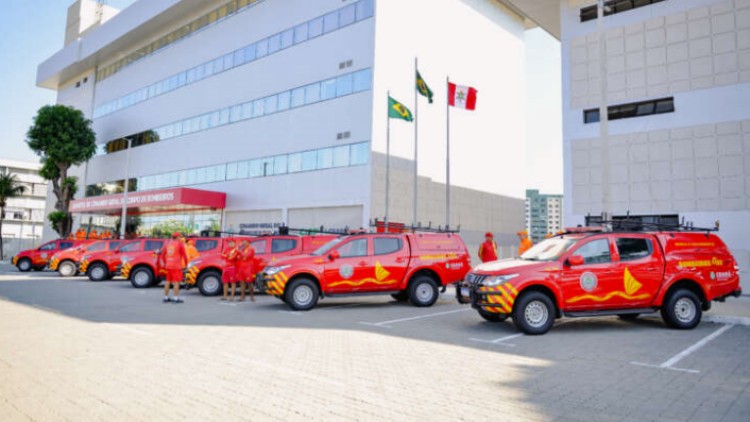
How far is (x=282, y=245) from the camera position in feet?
50.2

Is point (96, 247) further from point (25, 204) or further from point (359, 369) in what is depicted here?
point (25, 204)

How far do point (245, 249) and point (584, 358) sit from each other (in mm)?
9749

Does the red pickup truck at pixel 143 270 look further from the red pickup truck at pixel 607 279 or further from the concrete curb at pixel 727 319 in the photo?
the concrete curb at pixel 727 319

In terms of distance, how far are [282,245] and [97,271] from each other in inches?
390

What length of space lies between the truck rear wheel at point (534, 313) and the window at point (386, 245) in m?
4.47

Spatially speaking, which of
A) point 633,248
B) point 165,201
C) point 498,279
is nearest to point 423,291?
point 498,279

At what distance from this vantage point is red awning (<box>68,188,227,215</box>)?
31.3m

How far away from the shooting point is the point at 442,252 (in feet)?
42.6

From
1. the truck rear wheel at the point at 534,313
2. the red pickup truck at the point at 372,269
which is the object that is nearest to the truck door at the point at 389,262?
the red pickup truck at the point at 372,269

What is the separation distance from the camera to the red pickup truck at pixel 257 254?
49.8ft

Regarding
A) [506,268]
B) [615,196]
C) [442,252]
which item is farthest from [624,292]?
[615,196]

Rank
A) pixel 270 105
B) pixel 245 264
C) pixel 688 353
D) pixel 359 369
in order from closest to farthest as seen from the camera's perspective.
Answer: pixel 359 369 < pixel 688 353 < pixel 245 264 < pixel 270 105

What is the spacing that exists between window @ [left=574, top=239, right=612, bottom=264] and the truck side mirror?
21 centimetres

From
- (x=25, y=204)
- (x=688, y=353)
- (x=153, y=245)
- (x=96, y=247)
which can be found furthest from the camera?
(x=25, y=204)
